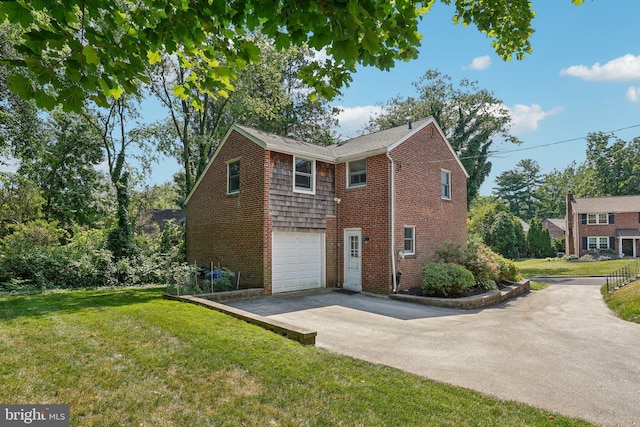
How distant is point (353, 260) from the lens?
42.9 feet

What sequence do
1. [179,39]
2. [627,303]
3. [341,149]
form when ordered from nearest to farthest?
→ [179,39] → [627,303] → [341,149]

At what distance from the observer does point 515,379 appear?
4.95 m

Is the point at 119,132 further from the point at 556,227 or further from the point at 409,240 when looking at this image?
the point at 556,227

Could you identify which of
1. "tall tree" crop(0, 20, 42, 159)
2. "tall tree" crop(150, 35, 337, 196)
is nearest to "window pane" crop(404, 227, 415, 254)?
"tall tree" crop(150, 35, 337, 196)

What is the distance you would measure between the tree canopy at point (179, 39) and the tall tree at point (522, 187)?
75680 mm

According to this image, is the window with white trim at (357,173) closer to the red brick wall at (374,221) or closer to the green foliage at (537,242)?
the red brick wall at (374,221)

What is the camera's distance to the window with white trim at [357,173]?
514 inches

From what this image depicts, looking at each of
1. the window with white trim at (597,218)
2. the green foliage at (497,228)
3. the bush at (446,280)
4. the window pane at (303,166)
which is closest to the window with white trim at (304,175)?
the window pane at (303,166)

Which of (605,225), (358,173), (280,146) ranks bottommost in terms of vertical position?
(605,225)

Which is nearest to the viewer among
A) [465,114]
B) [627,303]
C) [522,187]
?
[627,303]

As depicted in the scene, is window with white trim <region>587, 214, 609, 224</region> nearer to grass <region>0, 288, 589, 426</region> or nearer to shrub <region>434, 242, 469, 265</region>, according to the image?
shrub <region>434, 242, 469, 265</region>

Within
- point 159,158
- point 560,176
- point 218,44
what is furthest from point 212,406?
point 560,176

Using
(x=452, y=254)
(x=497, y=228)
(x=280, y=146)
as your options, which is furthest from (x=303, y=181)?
(x=497, y=228)

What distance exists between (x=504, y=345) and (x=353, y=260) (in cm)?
687
